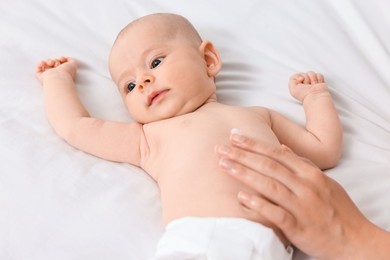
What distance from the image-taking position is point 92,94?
1402 mm

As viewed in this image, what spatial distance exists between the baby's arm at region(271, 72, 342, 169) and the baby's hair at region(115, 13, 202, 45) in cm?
25

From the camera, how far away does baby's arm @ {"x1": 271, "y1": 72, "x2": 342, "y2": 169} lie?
1.22 m

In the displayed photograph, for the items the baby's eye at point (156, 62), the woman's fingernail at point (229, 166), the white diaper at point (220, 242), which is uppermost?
the baby's eye at point (156, 62)

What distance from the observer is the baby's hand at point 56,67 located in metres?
1.39

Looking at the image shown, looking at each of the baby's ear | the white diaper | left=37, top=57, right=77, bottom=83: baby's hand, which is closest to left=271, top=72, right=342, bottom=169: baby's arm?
the baby's ear

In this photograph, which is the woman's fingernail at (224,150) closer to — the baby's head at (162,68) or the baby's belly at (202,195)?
the baby's belly at (202,195)

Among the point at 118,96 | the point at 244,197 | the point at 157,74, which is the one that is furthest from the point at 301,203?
the point at 118,96

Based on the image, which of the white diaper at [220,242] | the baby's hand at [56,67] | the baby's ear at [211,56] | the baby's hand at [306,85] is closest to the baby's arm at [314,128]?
the baby's hand at [306,85]

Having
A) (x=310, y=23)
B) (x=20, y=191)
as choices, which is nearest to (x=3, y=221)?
(x=20, y=191)

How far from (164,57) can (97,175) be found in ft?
0.99

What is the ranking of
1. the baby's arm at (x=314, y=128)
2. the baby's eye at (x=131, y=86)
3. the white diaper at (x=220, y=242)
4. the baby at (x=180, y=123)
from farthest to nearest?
the baby's eye at (x=131, y=86), the baby's arm at (x=314, y=128), the baby at (x=180, y=123), the white diaper at (x=220, y=242)

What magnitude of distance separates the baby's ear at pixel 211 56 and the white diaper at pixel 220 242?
473mm

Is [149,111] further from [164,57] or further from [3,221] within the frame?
[3,221]

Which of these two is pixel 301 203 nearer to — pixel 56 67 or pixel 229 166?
pixel 229 166
